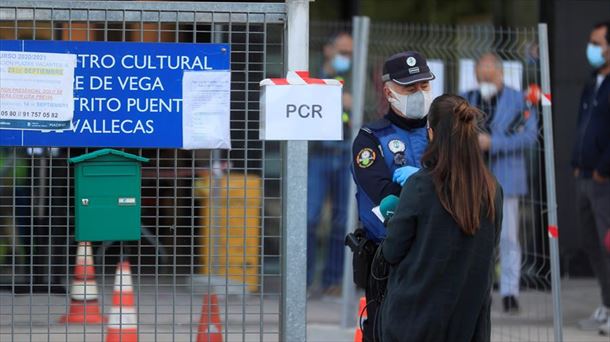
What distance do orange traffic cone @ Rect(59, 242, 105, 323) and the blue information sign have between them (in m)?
0.63

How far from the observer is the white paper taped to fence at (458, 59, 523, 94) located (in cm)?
859

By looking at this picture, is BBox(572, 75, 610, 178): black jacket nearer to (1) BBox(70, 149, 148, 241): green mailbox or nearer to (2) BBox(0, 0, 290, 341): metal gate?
(2) BBox(0, 0, 290, 341): metal gate

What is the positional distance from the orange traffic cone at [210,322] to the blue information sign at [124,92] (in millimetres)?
1003

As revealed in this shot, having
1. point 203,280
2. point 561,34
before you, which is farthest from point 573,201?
point 203,280

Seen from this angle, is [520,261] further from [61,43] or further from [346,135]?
[61,43]

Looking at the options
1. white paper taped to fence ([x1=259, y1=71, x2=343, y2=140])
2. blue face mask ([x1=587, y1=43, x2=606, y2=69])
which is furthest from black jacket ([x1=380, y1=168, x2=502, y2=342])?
→ blue face mask ([x1=587, y1=43, x2=606, y2=69])

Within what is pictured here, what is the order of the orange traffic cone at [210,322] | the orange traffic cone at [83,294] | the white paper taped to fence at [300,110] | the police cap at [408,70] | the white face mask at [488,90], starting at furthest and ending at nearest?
the white face mask at [488,90] → the orange traffic cone at [210,322] → the orange traffic cone at [83,294] → the white paper taped to fence at [300,110] → the police cap at [408,70]

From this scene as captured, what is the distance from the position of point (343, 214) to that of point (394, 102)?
4.80 m

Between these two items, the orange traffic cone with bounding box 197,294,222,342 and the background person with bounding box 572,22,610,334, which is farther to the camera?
the background person with bounding box 572,22,610,334

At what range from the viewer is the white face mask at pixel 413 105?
18.1 feet

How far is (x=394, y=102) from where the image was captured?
18.2 feet

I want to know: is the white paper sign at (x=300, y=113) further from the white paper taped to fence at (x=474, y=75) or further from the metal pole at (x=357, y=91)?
the white paper taped to fence at (x=474, y=75)

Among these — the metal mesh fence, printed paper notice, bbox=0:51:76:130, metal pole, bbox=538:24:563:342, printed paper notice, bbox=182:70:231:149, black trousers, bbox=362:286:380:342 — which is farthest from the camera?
the metal mesh fence

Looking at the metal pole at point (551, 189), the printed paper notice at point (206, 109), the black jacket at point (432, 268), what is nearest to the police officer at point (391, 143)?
the black jacket at point (432, 268)
